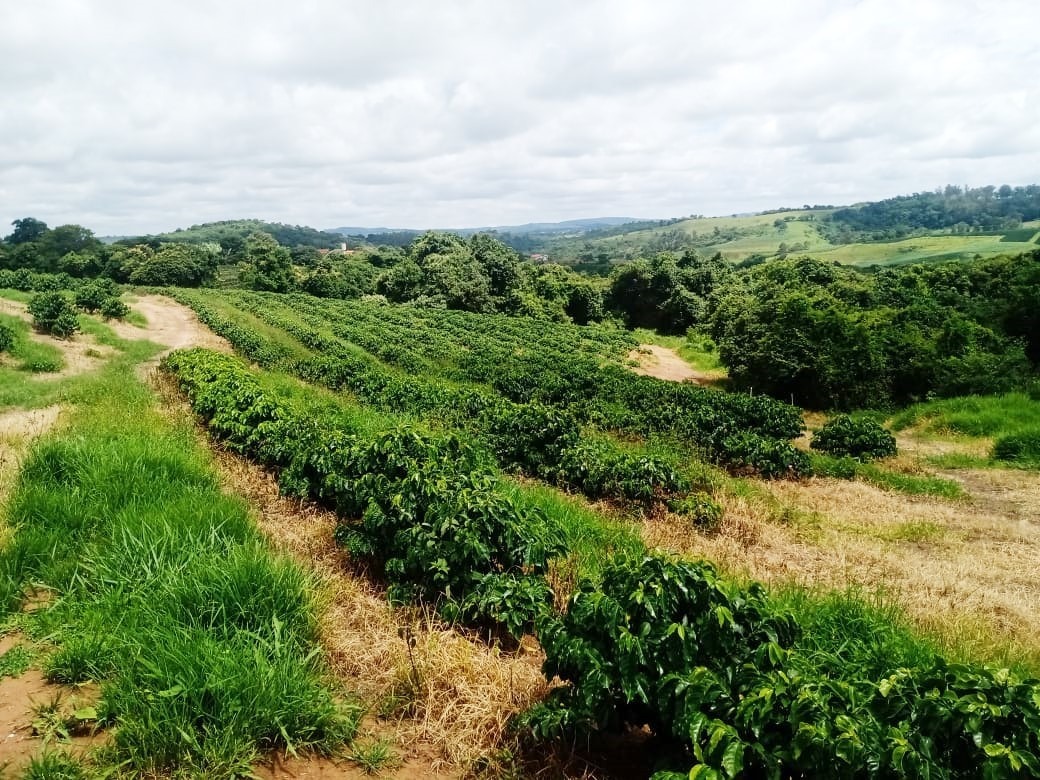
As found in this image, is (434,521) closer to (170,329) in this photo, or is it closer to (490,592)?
(490,592)

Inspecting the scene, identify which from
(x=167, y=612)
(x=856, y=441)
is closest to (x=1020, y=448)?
(x=856, y=441)

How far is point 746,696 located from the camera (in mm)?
3012

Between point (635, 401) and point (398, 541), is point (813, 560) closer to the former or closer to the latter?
point (398, 541)

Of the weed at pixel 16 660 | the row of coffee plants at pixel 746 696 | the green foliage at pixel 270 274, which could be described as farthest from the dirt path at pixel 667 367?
the green foliage at pixel 270 274

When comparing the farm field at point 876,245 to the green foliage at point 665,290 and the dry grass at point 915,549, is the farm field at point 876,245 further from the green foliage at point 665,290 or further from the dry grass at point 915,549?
the dry grass at point 915,549

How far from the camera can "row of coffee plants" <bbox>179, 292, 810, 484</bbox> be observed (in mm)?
13305

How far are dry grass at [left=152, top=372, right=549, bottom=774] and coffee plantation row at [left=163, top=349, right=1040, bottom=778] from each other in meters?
0.23

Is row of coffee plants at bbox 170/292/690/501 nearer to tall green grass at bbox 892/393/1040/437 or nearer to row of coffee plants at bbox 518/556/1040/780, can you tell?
row of coffee plants at bbox 518/556/1040/780

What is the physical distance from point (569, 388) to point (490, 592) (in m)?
14.7

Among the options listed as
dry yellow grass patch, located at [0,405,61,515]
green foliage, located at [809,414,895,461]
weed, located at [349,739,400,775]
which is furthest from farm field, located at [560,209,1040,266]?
dry yellow grass patch, located at [0,405,61,515]

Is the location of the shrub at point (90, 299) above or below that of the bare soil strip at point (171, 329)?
above

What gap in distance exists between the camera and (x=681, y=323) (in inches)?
2114

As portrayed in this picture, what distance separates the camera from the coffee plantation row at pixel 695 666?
260 centimetres

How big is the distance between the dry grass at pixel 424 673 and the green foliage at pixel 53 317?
81.2ft
